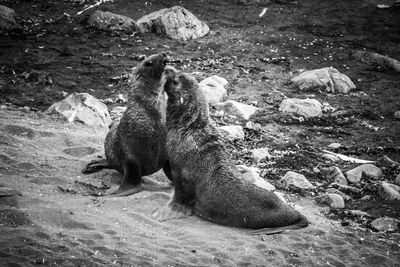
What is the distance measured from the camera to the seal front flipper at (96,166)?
6.23 m

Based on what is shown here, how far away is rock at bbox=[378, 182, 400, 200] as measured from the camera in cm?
643

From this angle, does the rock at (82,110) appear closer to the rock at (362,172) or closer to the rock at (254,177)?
the rock at (254,177)

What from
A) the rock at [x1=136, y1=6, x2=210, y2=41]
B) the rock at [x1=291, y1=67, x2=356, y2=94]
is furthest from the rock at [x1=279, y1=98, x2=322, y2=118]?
the rock at [x1=136, y1=6, x2=210, y2=41]

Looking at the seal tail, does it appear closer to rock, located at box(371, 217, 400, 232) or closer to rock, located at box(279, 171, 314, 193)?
rock, located at box(371, 217, 400, 232)

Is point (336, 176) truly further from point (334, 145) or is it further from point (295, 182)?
point (334, 145)

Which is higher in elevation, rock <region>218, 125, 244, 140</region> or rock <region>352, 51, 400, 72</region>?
rock <region>352, 51, 400, 72</region>

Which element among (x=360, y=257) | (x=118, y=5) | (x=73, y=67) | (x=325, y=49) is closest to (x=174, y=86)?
(x=360, y=257)

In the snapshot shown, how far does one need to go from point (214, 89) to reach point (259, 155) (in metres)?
2.76

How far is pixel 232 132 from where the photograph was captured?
8273 mm

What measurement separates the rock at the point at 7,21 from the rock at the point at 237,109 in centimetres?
641

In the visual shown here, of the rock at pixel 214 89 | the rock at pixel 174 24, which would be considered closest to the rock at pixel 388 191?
the rock at pixel 214 89

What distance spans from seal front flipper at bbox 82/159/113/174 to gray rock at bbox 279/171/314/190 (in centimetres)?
248

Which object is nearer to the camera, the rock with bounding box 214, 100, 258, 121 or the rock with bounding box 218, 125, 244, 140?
the rock with bounding box 218, 125, 244, 140

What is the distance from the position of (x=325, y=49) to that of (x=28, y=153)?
9.27 meters
